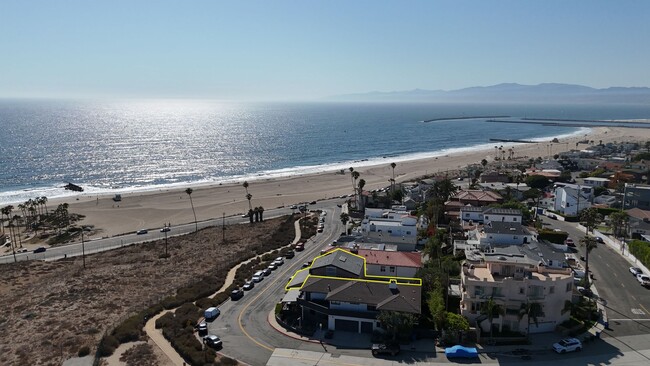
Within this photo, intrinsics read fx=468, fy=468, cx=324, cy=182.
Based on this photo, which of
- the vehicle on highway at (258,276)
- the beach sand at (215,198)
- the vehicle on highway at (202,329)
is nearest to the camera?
the vehicle on highway at (202,329)

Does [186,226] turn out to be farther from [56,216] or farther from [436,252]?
[436,252]

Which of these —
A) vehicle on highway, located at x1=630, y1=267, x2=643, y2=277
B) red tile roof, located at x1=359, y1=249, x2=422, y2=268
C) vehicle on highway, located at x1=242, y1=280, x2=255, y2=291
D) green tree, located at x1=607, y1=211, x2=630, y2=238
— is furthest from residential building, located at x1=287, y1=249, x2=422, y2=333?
green tree, located at x1=607, y1=211, x2=630, y2=238

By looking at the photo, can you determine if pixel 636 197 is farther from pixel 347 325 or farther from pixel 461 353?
pixel 347 325

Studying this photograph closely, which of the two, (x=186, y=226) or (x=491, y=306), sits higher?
(x=491, y=306)

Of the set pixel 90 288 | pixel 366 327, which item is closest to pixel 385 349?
pixel 366 327

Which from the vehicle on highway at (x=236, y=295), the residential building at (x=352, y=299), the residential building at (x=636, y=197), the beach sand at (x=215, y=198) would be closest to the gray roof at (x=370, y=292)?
the residential building at (x=352, y=299)

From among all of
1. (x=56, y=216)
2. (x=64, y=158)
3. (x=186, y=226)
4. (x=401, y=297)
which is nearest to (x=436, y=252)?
(x=401, y=297)

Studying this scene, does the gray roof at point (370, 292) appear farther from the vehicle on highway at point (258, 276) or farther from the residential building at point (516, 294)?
the vehicle on highway at point (258, 276)
